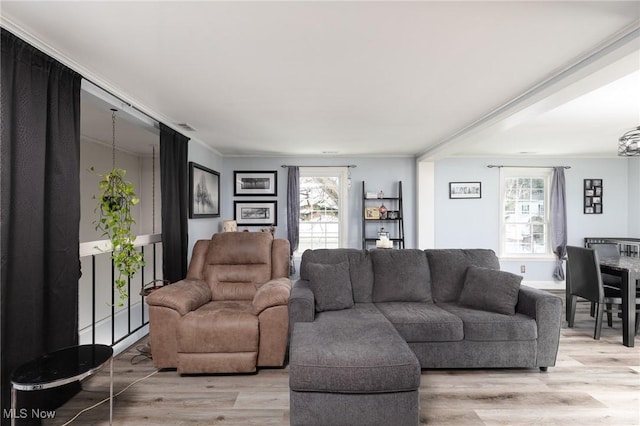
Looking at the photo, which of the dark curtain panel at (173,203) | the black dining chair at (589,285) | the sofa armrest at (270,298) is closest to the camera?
the sofa armrest at (270,298)

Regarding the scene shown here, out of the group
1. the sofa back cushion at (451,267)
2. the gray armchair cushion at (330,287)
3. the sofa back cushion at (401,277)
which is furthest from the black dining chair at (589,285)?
the gray armchair cushion at (330,287)

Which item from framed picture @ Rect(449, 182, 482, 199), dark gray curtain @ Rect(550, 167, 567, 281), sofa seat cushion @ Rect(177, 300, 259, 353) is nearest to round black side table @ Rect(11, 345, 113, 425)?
sofa seat cushion @ Rect(177, 300, 259, 353)

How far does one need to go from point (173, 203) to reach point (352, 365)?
2732 millimetres

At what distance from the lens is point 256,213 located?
597 centimetres

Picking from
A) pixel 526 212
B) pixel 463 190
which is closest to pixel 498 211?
pixel 526 212

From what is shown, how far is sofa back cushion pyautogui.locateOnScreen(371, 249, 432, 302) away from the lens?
10.5 ft

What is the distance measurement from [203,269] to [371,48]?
8.42 feet

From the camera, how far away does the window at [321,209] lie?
19.8 ft

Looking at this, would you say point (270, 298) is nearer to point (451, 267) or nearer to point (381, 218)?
point (451, 267)

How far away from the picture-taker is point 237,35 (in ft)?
6.48

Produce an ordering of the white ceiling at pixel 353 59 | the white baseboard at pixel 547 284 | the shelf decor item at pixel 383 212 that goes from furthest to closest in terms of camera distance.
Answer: the white baseboard at pixel 547 284 → the shelf decor item at pixel 383 212 → the white ceiling at pixel 353 59

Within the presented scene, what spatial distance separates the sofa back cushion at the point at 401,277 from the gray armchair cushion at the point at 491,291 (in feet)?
1.22

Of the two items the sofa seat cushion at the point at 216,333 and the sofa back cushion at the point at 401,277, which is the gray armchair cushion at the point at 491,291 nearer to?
the sofa back cushion at the point at 401,277

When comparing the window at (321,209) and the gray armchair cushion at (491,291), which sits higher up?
the window at (321,209)
